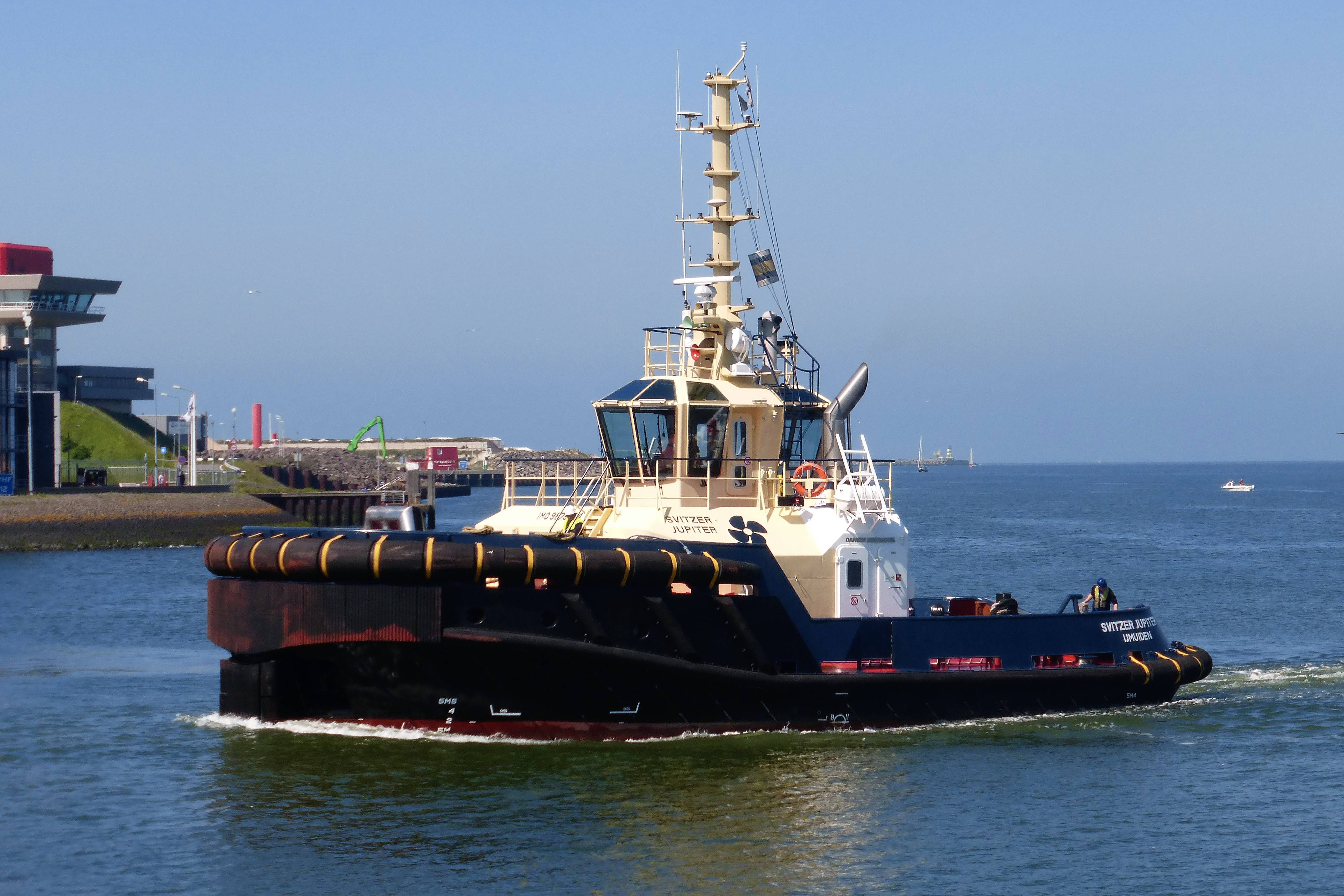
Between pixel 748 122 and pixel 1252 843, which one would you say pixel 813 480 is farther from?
pixel 1252 843

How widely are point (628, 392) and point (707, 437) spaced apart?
1.00 m

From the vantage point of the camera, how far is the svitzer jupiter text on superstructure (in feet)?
51.4

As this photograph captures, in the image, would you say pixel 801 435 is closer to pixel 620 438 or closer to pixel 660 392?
pixel 660 392

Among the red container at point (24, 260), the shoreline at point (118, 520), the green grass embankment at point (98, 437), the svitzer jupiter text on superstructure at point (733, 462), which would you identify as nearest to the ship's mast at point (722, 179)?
the svitzer jupiter text on superstructure at point (733, 462)

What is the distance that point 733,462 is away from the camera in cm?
1627

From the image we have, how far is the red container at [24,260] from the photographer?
7912cm

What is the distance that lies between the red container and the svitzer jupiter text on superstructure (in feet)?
236

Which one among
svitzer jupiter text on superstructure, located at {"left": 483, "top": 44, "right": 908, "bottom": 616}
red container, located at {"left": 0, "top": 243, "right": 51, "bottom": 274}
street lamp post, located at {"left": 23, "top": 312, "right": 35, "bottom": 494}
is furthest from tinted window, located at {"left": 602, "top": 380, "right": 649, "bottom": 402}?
red container, located at {"left": 0, "top": 243, "right": 51, "bottom": 274}

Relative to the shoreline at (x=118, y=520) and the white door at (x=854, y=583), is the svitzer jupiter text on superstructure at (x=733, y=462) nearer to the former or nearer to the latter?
the white door at (x=854, y=583)

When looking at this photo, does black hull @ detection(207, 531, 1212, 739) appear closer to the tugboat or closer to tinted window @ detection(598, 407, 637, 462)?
the tugboat

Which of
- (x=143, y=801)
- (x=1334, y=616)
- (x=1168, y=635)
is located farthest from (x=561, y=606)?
(x=1334, y=616)

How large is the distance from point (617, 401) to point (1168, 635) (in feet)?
44.8

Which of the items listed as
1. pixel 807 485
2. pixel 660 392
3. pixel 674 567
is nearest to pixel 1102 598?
pixel 807 485

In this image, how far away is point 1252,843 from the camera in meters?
12.4
